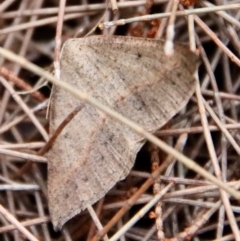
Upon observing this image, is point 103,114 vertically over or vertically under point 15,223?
over

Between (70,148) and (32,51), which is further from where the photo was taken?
(32,51)

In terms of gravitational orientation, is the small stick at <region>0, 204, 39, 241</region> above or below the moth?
below

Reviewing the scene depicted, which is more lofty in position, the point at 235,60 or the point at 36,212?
the point at 235,60

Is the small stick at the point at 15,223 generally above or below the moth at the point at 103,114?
below

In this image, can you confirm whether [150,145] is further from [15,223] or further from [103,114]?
[15,223]

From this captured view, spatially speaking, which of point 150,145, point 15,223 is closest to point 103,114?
point 150,145

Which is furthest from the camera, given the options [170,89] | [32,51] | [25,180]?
[32,51]

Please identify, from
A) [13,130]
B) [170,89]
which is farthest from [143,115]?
[13,130]

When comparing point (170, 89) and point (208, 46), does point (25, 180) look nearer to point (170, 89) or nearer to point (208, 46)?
point (170, 89)
